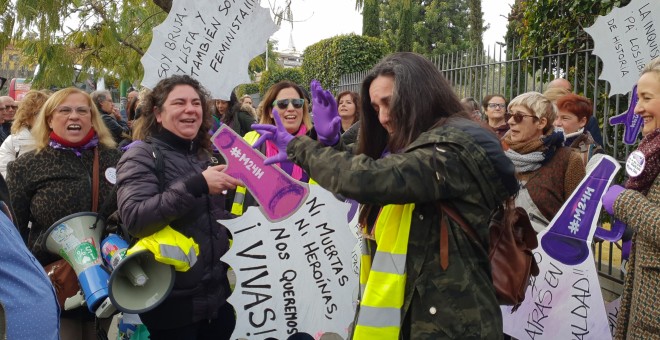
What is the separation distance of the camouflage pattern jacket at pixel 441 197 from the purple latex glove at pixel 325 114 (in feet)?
1.04

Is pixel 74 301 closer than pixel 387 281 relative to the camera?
No

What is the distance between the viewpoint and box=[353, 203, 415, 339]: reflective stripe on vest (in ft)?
6.86

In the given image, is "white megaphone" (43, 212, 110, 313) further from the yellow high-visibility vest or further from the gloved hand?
the gloved hand

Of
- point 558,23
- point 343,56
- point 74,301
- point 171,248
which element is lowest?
point 74,301

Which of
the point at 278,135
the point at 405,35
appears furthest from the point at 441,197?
the point at 405,35

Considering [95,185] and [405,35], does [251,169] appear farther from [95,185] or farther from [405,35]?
[405,35]

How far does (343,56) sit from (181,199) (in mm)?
14668

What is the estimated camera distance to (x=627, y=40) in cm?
429

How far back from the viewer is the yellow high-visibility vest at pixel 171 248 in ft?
9.04

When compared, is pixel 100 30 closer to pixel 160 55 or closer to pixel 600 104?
pixel 160 55

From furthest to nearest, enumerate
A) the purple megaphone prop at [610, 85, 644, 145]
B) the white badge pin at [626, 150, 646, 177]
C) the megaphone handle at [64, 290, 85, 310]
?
the purple megaphone prop at [610, 85, 644, 145]
the megaphone handle at [64, 290, 85, 310]
the white badge pin at [626, 150, 646, 177]

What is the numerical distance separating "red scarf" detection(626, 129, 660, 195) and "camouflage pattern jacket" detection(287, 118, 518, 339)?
0.91 meters

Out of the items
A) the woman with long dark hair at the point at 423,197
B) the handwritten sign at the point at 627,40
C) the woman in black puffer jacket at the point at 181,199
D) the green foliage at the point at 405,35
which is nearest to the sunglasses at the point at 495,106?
the handwritten sign at the point at 627,40

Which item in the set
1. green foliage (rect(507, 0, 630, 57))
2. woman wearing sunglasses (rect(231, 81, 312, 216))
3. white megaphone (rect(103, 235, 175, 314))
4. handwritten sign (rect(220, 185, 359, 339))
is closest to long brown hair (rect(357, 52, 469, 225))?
handwritten sign (rect(220, 185, 359, 339))
